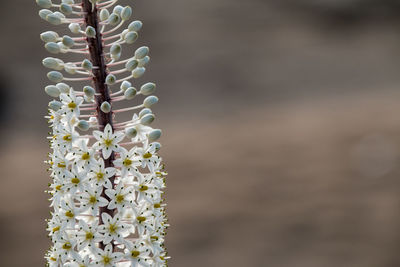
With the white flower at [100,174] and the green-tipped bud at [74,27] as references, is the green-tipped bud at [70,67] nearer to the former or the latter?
the green-tipped bud at [74,27]

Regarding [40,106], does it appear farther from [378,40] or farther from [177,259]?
[378,40]

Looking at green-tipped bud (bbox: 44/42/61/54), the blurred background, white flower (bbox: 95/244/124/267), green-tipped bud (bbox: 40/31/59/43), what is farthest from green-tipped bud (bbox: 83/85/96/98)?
the blurred background

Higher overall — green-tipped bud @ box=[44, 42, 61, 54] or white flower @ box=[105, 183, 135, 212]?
green-tipped bud @ box=[44, 42, 61, 54]

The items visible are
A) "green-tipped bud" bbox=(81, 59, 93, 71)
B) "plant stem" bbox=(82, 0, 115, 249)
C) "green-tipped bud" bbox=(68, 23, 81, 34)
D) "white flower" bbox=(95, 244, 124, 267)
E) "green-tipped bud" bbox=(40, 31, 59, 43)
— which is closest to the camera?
"white flower" bbox=(95, 244, 124, 267)

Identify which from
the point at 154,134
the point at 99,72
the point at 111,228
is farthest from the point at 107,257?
the point at 99,72

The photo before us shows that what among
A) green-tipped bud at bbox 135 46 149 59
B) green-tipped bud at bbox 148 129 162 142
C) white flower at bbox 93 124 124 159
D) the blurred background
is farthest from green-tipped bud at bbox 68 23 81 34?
the blurred background

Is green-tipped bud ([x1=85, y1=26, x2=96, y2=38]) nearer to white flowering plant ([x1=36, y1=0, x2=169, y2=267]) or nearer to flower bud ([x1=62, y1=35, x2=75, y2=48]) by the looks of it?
white flowering plant ([x1=36, y1=0, x2=169, y2=267])

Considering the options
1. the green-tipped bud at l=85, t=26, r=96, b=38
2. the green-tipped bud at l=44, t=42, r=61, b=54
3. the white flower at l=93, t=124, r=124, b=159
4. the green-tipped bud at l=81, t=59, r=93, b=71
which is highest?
the green-tipped bud at l=44, t=42, r=61, b=54

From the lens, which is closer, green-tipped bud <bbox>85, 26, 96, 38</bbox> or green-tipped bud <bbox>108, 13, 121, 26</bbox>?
green-tipped bud <bbox>85, 26, 96, 38</bbox>

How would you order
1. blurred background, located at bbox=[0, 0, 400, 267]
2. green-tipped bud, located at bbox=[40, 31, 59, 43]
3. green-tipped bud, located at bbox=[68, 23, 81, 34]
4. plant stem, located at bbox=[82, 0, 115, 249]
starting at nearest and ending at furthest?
plant stem, located at bbox=[82, 0, 115, 249] < green-tipped bud, located at bbox=[68, 23, 81, 34] < green-tipped bud, located at bbox=[40, 31, 59, 43] < blurred background, located at bbox=[0, 0, 400, 267]
